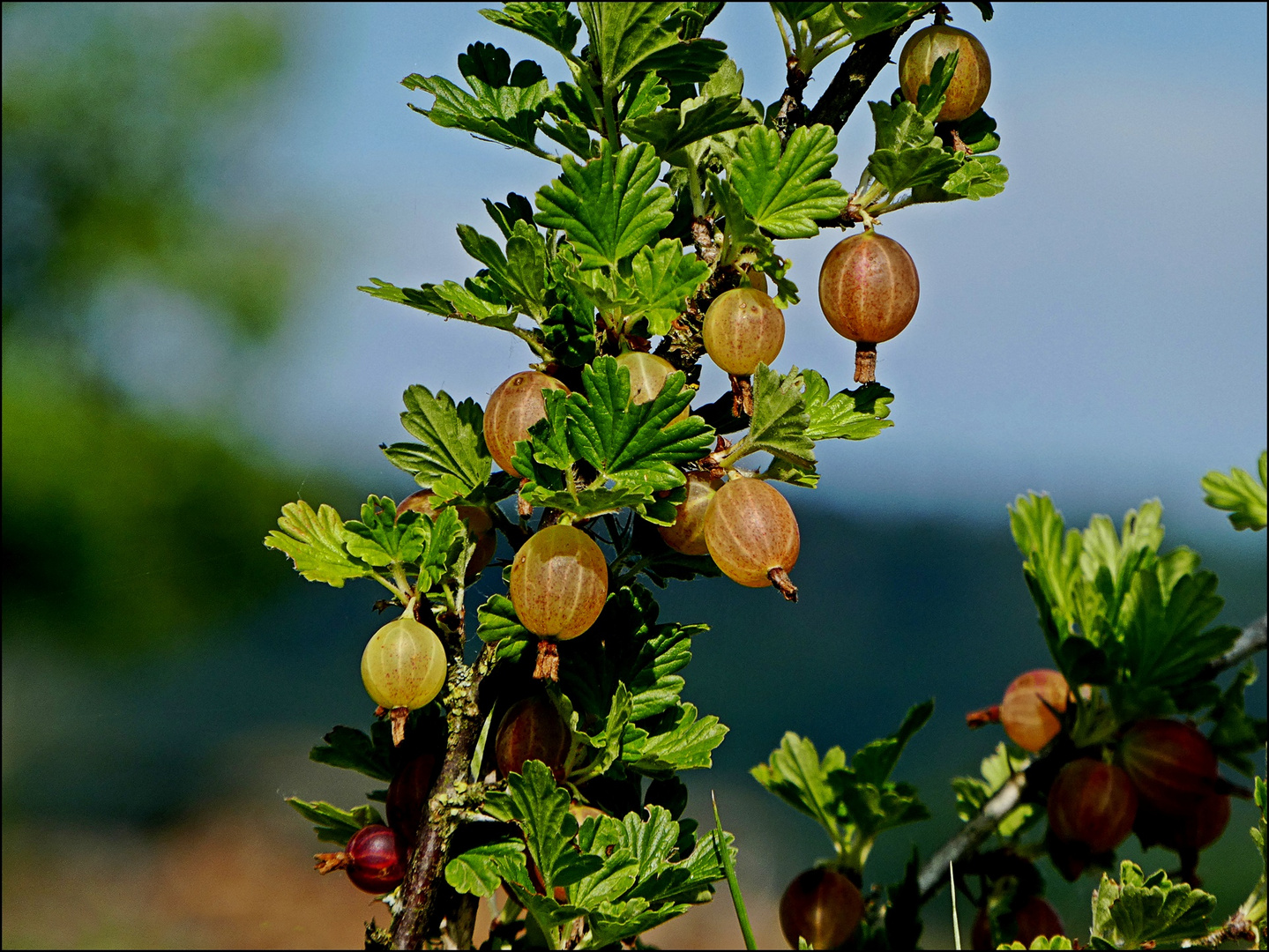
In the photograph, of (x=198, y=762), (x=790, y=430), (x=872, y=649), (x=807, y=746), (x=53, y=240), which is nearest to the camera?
(x=790, y=430)

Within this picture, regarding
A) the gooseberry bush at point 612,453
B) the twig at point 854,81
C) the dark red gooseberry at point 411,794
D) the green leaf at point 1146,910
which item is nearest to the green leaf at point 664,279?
the gooseberry bush at point 612,453

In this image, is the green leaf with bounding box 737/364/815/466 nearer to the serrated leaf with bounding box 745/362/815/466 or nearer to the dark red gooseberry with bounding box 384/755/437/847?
the serrated leaf with bounding box 745/362/815/466

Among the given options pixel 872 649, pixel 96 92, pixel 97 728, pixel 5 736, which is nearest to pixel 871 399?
pixel 872 649

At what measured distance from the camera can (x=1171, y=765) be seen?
1.54ft

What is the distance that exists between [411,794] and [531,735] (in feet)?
0.27

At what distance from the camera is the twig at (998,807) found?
489mm

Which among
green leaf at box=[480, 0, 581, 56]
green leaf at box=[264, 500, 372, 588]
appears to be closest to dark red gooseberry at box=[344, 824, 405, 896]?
green leaf at box=[264, 500, 372, 588]

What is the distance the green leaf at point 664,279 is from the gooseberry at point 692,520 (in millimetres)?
Answer: 67

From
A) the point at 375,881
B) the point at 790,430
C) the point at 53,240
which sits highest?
the point at 53,240

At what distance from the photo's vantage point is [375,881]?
15.4 inches

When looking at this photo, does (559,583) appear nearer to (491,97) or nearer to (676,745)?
(676,745)

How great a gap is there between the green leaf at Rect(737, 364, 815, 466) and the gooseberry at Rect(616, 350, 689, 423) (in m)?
0.03

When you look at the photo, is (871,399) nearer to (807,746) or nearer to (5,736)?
(807,746)

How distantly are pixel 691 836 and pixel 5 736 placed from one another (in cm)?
360
